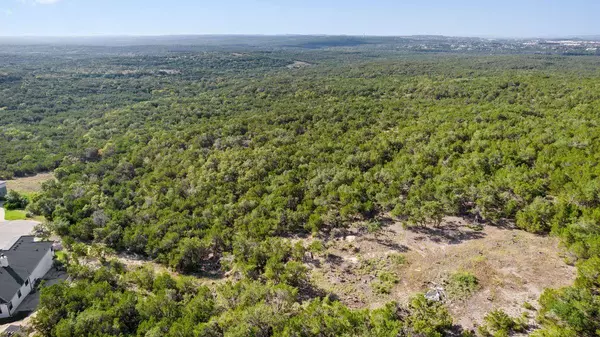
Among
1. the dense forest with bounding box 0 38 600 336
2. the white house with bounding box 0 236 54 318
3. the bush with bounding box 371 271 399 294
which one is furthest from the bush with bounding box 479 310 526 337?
the white house with bounding box 0 236 54 318

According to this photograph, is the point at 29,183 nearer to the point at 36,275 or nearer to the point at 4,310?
the point at 36,275

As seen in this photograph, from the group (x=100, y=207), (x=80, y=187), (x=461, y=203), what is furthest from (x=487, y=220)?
(x=80, y=187)

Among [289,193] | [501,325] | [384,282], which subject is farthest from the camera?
[289,193]

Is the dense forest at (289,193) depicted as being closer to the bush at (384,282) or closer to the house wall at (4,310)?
the bush at (384,282)

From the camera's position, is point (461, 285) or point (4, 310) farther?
point (4, 310)

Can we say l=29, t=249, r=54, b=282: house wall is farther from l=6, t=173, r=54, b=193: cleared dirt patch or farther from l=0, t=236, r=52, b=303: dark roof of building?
l=6, t=173, r=54, b=193: cleared dirt patch

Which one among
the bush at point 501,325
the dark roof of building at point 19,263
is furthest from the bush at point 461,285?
the dark roof of building at point 19,263

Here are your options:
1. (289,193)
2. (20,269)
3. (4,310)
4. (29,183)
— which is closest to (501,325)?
(289,193)
